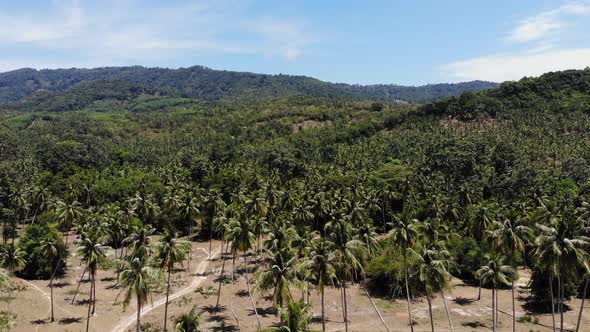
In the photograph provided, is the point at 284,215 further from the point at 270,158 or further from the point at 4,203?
the point at 4,203

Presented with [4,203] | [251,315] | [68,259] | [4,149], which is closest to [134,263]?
[251,315]

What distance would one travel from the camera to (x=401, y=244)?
199 feet

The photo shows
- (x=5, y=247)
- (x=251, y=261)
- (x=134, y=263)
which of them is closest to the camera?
(x=134, y=263)

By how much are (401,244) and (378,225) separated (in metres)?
61.9

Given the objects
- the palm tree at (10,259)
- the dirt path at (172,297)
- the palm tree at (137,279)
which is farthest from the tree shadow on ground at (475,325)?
the palm tree at (10,259)

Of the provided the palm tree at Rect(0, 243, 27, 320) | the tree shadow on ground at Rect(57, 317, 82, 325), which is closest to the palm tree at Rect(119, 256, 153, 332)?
the tree shadow on ground at Rect(57, 317, 82, 325)

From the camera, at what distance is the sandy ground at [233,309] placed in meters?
65.4

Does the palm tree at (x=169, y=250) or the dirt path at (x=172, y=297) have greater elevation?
the palm tree at (x=169, y=250)

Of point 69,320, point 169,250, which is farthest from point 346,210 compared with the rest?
point 69,320

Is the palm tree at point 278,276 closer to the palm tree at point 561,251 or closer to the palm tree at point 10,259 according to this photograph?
the palm tree at point 561,251

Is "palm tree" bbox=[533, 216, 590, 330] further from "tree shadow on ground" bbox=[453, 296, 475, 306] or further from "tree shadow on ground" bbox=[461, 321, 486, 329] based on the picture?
"tree shadow on ground" bbox=[453, 296, 475, 306]

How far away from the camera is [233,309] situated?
71.5 metres

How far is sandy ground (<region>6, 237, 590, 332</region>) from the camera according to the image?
214 feet

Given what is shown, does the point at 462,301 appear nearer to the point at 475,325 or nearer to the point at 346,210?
the point at 475,325
